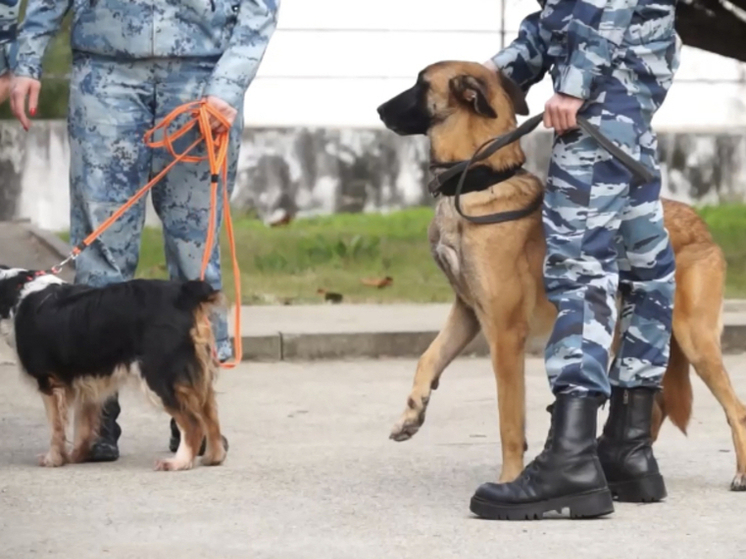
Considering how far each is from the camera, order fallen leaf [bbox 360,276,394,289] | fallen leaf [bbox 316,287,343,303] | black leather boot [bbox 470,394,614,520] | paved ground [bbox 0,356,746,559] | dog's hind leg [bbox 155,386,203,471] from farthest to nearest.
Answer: fallen leaf [bbox 360,276,394,289] → fallen leaf [bbox 316,287,343,303] → dog's hind leg [bbox 155,386,203,471] → black leather boot [bbox 470,394,614,520] → paved ground [bbox 0,356,746,559]

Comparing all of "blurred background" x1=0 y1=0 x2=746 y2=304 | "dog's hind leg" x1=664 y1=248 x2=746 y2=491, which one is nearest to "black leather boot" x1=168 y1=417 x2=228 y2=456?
"dog's hind leg" x1=664 y1=248 x2=746 y2=491

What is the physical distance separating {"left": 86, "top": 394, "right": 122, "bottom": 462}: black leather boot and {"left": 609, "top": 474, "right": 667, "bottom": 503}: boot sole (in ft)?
6.29

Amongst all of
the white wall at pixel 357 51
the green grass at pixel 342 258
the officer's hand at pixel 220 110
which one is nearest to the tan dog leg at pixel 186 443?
the officer's hand at pixel 220 110

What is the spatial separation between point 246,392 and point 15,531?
319cm

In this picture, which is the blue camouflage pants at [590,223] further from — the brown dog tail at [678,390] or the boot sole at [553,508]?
the brown dog tail at [678,390]

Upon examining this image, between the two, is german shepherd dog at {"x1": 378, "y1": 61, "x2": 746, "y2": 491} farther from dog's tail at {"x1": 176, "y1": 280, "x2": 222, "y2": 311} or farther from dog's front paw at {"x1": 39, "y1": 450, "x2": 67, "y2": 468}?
dog's front paw at {"x1": 39, "y1": 450, "x2": 67, "y2": 468}

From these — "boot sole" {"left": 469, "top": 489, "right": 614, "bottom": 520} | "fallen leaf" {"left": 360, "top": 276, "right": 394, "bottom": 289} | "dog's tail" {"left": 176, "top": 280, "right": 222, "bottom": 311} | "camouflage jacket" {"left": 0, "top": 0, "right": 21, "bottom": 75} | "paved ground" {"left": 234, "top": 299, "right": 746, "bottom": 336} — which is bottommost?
"fallen leaf" {"left": 360, "top": 276, "right": 394, "bottom": 289}

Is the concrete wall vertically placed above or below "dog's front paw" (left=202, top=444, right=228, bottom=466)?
below

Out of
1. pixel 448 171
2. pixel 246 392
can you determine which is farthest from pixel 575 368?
pixel 246 392

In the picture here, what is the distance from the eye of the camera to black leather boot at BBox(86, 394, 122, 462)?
6301 millimetres

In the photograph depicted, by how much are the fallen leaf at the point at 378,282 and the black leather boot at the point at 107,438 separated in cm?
519

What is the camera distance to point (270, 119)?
1620 centimetres

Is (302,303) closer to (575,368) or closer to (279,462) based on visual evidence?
(279,462)

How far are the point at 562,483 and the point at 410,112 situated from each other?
1349 millimetres
